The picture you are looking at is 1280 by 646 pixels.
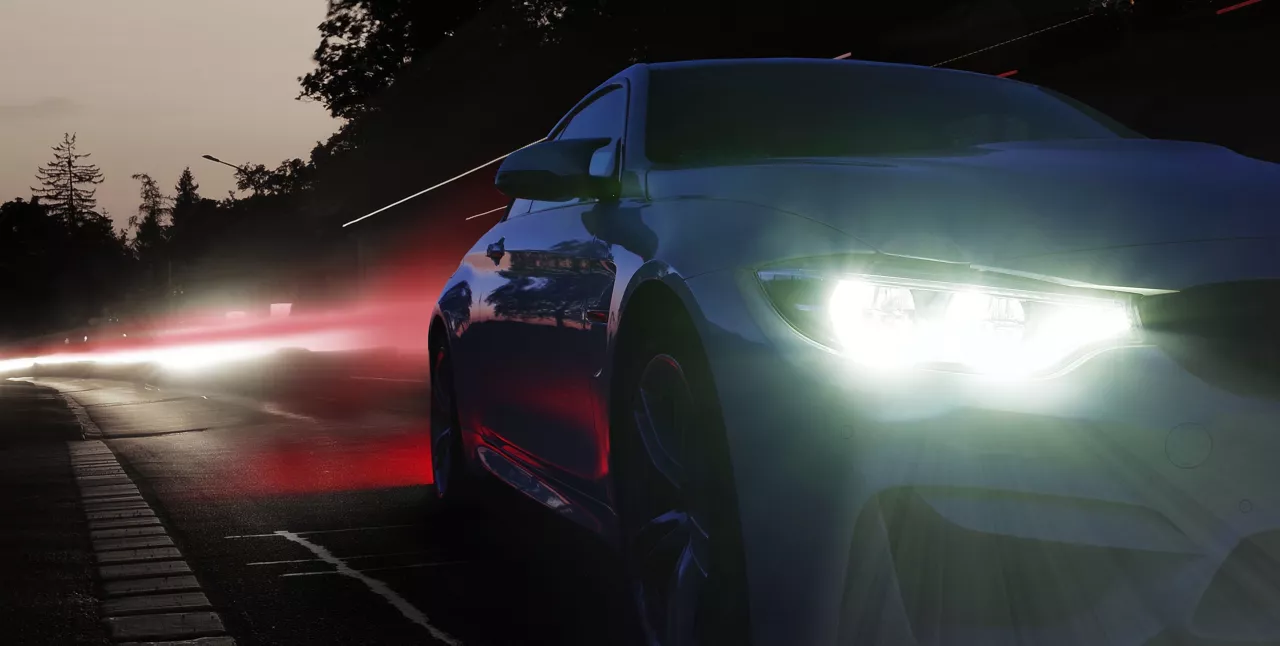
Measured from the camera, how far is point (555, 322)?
4590 mm

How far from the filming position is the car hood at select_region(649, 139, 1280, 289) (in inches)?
108

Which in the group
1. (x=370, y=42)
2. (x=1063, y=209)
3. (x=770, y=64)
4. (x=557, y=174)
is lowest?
(x=1063, y=209)

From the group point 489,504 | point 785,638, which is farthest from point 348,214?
point 785,638

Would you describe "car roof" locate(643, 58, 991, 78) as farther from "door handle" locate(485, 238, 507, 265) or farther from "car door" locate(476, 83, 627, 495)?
"door handle" locate(485, 238, 507, 265)

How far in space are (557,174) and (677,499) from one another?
4.15ft

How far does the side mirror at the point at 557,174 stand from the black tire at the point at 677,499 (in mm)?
753

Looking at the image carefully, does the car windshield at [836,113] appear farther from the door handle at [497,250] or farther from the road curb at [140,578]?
the road curb at [140,578]

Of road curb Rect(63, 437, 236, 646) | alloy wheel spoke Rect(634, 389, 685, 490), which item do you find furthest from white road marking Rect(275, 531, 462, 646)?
alloy wheel spoke Rect(634, 389, 685, 490)

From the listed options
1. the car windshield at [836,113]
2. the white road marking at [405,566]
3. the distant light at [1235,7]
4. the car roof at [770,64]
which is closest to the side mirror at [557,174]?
the car windshield at [836,113]

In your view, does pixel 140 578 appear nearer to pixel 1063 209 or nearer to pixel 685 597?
pixel 685 597

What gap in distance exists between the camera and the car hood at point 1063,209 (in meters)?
2.74

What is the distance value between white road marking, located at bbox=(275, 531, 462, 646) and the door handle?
1.28 metres

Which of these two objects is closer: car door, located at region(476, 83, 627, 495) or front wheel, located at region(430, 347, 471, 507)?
car door, located at region(476, 83, 627, 495)

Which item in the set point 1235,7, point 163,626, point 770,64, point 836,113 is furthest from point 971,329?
point 1235,7
